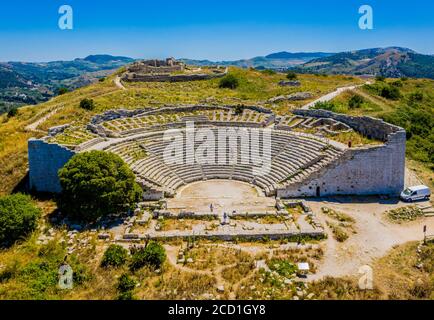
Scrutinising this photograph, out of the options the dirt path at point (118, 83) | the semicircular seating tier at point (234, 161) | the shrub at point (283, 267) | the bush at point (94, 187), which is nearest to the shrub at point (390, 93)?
the semicircular seating tier at point (234, 161)

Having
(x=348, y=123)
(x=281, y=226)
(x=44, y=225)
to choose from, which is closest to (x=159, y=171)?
(x=44, y=225)

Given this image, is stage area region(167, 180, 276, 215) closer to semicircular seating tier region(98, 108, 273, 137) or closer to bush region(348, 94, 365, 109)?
semicircular seating tier region(98, 108, 273, 137)

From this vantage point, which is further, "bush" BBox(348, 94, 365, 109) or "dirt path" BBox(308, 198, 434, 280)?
"bush" BBox(348, 94, 365, 109)

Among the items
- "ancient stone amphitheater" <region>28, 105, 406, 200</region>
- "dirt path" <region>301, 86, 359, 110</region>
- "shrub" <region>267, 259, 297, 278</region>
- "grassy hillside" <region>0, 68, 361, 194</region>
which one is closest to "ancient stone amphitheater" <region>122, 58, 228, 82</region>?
"grassy hillside" <region>0, 68, 361, 194</region>

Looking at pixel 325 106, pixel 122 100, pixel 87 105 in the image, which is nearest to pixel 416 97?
pixel 325 106

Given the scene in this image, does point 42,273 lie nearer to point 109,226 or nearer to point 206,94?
point 109,226

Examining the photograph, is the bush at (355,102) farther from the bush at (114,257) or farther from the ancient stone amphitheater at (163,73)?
the bush at (114,257)
